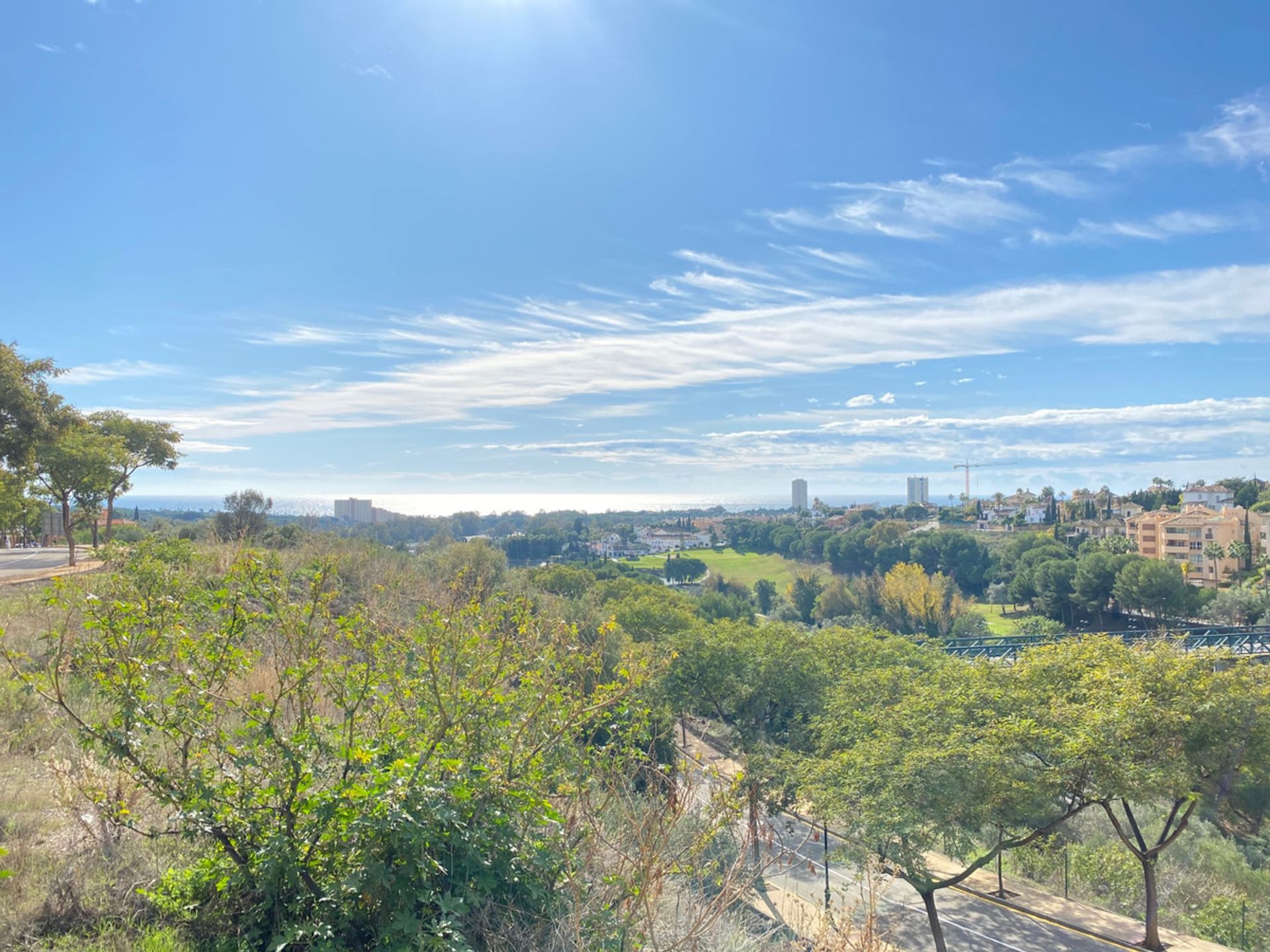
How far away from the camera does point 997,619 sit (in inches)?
1908

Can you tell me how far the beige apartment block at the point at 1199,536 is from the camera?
150 ft

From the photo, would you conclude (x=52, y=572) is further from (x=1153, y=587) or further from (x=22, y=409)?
(x=1153, y=587)

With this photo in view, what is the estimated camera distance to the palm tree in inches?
1750

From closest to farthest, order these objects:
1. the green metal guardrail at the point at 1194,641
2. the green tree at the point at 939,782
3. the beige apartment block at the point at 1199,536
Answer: the green tree at the point at 939,782
the green metal guardrail at the point at 1194,641
the beige apartment block at the point at 1199,536

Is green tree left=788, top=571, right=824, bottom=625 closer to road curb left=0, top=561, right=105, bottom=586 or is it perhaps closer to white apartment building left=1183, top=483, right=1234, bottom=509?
white apartment building left=1183, top=483, right=1234, bottom=509

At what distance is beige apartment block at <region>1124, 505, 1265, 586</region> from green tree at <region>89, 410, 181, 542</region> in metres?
51.2

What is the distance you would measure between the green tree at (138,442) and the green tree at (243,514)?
228cm

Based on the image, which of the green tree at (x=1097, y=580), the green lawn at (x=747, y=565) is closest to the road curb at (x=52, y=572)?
the green tree at (x=1097, y=580)

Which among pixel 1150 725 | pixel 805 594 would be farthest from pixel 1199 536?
pixel 1150 725

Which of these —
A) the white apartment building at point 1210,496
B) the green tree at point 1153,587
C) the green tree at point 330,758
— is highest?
the white apartment building at point 1210,496

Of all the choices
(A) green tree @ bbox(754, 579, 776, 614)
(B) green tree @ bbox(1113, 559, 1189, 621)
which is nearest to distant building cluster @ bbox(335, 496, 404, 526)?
(A) green tree @ bbox(754, 579, 776, 614)

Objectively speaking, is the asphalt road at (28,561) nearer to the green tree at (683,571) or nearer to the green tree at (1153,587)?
the green tree at (1153,587)

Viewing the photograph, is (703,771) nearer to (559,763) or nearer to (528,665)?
(559,763)

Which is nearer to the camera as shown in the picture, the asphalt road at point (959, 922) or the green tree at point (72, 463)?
the asphalt road at point (959, 922)
